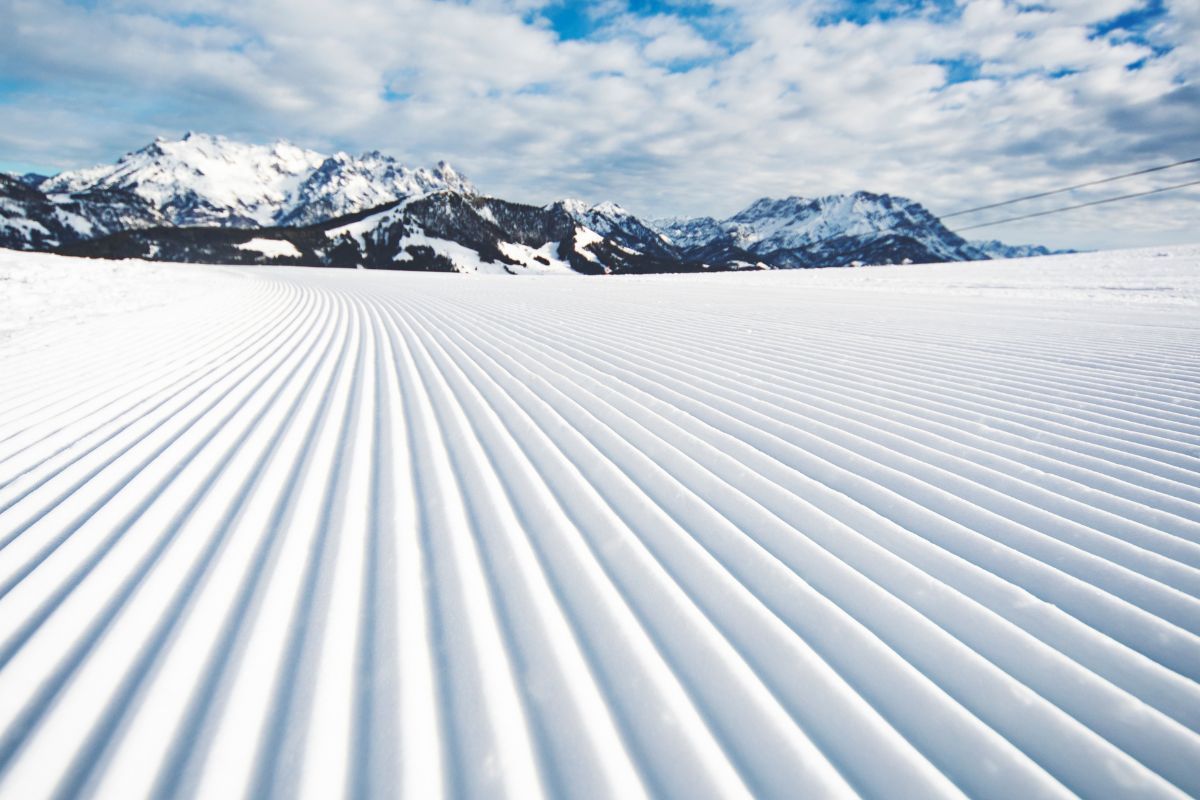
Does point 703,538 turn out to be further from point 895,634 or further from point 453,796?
point 453,796

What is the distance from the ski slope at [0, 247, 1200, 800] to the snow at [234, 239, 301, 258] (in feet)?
371

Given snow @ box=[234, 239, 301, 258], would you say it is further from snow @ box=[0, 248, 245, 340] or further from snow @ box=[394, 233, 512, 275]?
snow @ box=[0, 248, 245, 340]

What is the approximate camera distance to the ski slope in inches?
51.3

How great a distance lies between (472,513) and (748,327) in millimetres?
7183

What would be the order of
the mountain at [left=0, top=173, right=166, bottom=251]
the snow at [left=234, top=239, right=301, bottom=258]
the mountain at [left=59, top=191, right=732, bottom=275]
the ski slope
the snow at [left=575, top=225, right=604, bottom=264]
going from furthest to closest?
1. the mountain at [left=0, top=173, right=166, bottom=251]
2. the snow at [left=575, top=225, right=604, bottom=264]
3. the snow at [left=234, top=239, right=301, bottom=258]
4. the mountain at [left=59, top=191, right=732, bottom=275]
5. the ski slope

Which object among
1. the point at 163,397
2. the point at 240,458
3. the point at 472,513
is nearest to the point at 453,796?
the point at 472,513

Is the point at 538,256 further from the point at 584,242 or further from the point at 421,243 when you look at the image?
the point at 421,243

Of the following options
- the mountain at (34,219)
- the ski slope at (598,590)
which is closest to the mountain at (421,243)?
the mountain at (34,219)

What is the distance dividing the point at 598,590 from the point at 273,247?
120808 mm

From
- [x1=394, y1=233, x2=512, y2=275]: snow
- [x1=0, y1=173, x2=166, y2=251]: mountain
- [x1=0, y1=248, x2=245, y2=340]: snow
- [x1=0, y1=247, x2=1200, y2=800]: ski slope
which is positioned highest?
[x1=0, y1=173, x2=166, y2=251]: mountain

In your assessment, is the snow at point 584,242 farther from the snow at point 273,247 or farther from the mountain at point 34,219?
the mountain at point 34,219

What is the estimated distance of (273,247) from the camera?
102 m

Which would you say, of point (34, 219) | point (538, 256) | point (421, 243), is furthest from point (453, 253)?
point (34, 219)

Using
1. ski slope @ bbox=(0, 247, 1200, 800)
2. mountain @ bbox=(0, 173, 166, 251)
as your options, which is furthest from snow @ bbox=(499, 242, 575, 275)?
mountain @ bbox=(0, 173, 166, 251)
